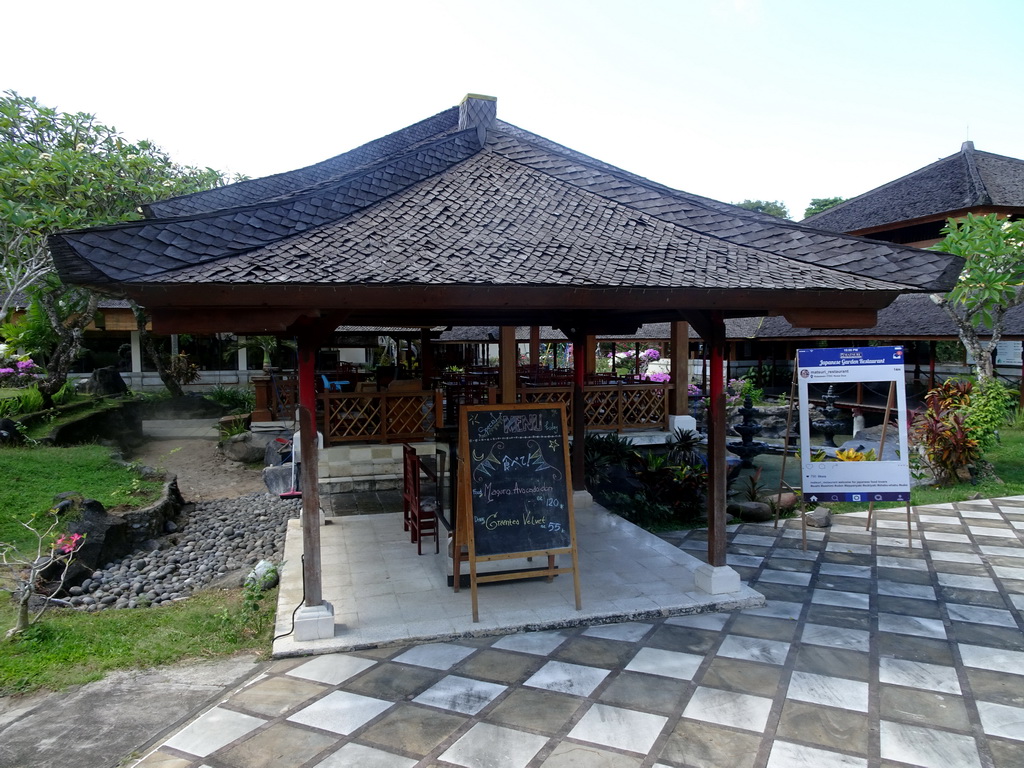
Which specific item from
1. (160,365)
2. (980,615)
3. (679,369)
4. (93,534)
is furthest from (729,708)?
(160,365)

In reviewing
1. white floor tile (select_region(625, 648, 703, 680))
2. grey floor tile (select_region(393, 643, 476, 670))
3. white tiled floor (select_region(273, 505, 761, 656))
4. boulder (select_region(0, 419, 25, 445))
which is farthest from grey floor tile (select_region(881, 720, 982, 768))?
boulder (select_region(0, 419, 25, 445))

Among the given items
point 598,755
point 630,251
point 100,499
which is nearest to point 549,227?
point 630,251

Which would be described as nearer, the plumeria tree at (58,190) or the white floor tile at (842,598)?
the white floor tile at (842,598)

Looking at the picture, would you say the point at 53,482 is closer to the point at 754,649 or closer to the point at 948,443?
the point at 754,649

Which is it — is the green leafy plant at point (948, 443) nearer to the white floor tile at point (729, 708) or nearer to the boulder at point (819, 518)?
the boulder at point (819, 518)

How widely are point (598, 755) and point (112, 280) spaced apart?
3858mm

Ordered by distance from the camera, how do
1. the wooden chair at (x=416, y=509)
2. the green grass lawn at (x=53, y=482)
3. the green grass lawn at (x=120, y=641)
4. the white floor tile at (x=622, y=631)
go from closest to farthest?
1. the green grass lawn at (x=120, y=641)
2. the white floor tile at (x=622, y=631)
3. the wooden chair at (x=416, y=509)
4. the green grass lawn at (x=53, y=482)

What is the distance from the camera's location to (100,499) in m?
10.2

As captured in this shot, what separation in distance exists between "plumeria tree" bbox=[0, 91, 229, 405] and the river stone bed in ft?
19.8

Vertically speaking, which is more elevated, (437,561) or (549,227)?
(549,227)

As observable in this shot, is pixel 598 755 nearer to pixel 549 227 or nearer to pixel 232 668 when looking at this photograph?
pixel 232 668

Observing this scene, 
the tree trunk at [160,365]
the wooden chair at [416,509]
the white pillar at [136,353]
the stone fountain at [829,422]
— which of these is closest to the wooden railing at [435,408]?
the wooden chair at [416,509]

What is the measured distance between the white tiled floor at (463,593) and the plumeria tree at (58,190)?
9.74 metres

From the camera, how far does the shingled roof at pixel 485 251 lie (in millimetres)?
4379
